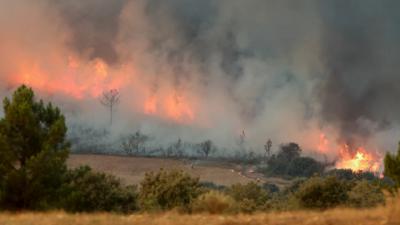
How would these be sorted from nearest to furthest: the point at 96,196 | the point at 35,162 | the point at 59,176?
the point at 35,162, the point at 59,176, the point at 96,196

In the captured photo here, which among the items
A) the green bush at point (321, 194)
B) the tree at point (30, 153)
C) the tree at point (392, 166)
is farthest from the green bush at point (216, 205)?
the green bush at point (321, 194)

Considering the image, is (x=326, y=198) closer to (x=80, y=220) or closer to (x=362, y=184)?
(x=362, y=184)

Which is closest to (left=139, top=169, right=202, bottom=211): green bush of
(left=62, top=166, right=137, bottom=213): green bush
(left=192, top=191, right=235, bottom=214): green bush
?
(left=62, top=166, right=137, bottom=213): green bush

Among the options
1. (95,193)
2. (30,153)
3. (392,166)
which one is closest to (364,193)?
(392,166)

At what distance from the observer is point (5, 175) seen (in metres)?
42.6

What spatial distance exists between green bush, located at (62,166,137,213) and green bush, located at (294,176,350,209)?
881 inches

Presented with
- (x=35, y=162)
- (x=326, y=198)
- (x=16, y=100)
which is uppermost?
(x=16, y=100)

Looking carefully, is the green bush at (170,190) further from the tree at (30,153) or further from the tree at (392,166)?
the tree at (392,166)

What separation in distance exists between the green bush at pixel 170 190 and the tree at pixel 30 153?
21.0 metres

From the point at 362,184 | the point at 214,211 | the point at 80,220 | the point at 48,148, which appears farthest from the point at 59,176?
the point at 362,184

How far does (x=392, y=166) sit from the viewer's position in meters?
44.8

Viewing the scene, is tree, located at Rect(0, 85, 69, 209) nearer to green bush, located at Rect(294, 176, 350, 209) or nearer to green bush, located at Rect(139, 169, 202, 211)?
green bush, located at Rect(139, 169, 202, 211)

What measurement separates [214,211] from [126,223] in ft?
40.2

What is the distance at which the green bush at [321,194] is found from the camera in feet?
224
